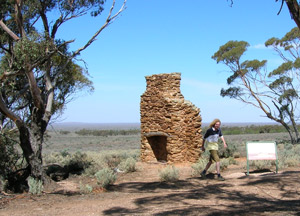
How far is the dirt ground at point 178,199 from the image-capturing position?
639 cm

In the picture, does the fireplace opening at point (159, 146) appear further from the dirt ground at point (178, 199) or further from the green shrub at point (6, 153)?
the green shrub at point (6, 153)

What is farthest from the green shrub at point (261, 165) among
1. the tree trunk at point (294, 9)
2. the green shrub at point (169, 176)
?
the tree trunk at point (294, 9)

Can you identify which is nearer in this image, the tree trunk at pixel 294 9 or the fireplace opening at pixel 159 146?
the tree trunk at pixel 294 9

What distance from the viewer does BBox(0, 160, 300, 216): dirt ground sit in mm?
6395

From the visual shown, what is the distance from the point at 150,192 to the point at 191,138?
6.08m

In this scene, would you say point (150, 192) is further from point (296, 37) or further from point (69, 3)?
point (296, 37)

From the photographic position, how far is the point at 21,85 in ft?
39.3

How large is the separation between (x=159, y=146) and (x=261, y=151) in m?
6.13

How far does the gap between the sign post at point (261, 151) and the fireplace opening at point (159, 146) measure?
5.55 meters

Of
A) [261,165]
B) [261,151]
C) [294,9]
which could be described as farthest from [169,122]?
[294,9]

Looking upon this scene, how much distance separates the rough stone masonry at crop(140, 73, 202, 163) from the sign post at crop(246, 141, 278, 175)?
4189 millimetres

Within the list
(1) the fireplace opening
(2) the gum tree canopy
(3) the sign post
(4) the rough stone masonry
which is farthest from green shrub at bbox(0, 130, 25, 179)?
(3) the sign post

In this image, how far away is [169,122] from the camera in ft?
47.3

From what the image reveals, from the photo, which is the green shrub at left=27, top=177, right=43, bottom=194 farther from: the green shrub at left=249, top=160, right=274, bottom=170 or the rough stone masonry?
the green shrub at left=249, top=160, right=274, bottom=170
